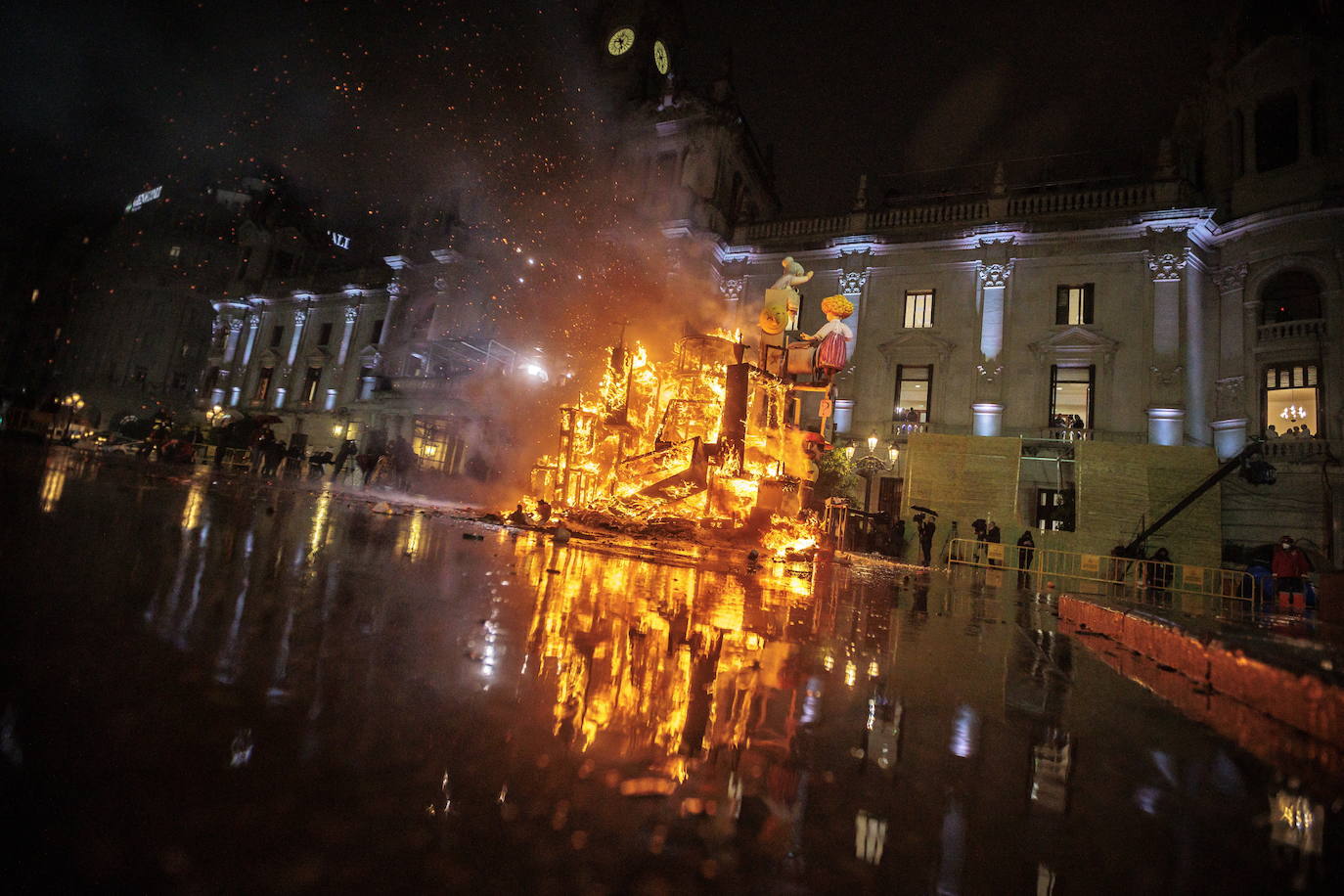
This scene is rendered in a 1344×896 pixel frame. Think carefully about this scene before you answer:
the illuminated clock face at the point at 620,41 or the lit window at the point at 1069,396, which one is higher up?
the illuminated clock face at the point at 620,41

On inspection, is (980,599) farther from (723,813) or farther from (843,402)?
(843,402)

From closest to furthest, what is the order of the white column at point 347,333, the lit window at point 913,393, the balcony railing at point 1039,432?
the balcony railing at point 1039,432 < the lit window at point 913,393 < the white column at point 347,333

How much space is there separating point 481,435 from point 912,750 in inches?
933

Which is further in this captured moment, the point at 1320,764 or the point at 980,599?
the point at 980,599

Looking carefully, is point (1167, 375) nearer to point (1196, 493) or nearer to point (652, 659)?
point (1196, 493)

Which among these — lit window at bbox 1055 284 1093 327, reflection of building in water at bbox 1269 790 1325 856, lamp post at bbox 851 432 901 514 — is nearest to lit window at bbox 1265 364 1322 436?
A: lit window at bbox 1055 284 1093 327

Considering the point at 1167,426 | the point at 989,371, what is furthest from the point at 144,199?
the point at 1167,426

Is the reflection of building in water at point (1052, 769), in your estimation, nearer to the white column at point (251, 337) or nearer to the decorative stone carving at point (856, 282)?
the decorative stone carving at point (856, 282)

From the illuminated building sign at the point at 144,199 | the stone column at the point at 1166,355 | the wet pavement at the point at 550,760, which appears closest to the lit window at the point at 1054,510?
the stone column at the point at 1166,355

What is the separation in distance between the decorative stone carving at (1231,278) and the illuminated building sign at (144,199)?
7118 centimetres

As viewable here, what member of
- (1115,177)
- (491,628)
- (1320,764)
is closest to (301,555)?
(491,628)

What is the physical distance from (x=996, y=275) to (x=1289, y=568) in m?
12.3

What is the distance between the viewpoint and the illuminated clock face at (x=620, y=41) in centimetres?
2844

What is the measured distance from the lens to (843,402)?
69.5ft
